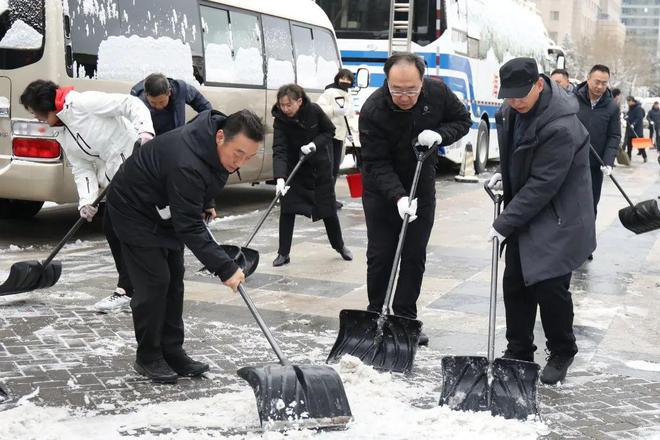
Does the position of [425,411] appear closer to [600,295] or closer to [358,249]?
[600,295]

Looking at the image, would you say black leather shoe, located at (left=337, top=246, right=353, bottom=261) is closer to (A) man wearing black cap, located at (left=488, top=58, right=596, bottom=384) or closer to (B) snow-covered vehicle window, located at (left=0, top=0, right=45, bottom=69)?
(B) snow-covered vehicle window, located at (left=0, top=0, right=45, bottom=69)

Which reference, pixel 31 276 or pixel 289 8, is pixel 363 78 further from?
pixel 31 276

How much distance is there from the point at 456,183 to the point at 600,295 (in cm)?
991

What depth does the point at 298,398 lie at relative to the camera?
13.9 feet

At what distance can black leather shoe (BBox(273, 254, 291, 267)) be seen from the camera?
850 centimetres

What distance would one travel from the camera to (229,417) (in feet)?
14.7

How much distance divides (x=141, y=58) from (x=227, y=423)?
6.44m

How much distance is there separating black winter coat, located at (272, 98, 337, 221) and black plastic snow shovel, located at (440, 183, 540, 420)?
401 centimetres

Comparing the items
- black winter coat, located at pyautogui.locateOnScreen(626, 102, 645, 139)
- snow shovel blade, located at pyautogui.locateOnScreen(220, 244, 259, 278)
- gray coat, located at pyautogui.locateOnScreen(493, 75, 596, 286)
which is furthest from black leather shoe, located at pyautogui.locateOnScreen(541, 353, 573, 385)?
black winter coat, located at pyautogui.locateOnScreen(626, 102, 645, 139)

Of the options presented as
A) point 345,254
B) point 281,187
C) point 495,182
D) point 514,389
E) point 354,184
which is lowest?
point 345,254

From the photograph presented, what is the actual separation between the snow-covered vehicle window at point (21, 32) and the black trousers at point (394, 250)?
462 centimetres

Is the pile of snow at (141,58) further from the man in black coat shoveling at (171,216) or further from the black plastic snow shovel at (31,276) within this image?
the man in black coat shoveling at (171,216)

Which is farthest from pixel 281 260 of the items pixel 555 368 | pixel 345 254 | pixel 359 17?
pixel 359 17

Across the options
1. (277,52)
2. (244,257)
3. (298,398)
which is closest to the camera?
(298,398)
